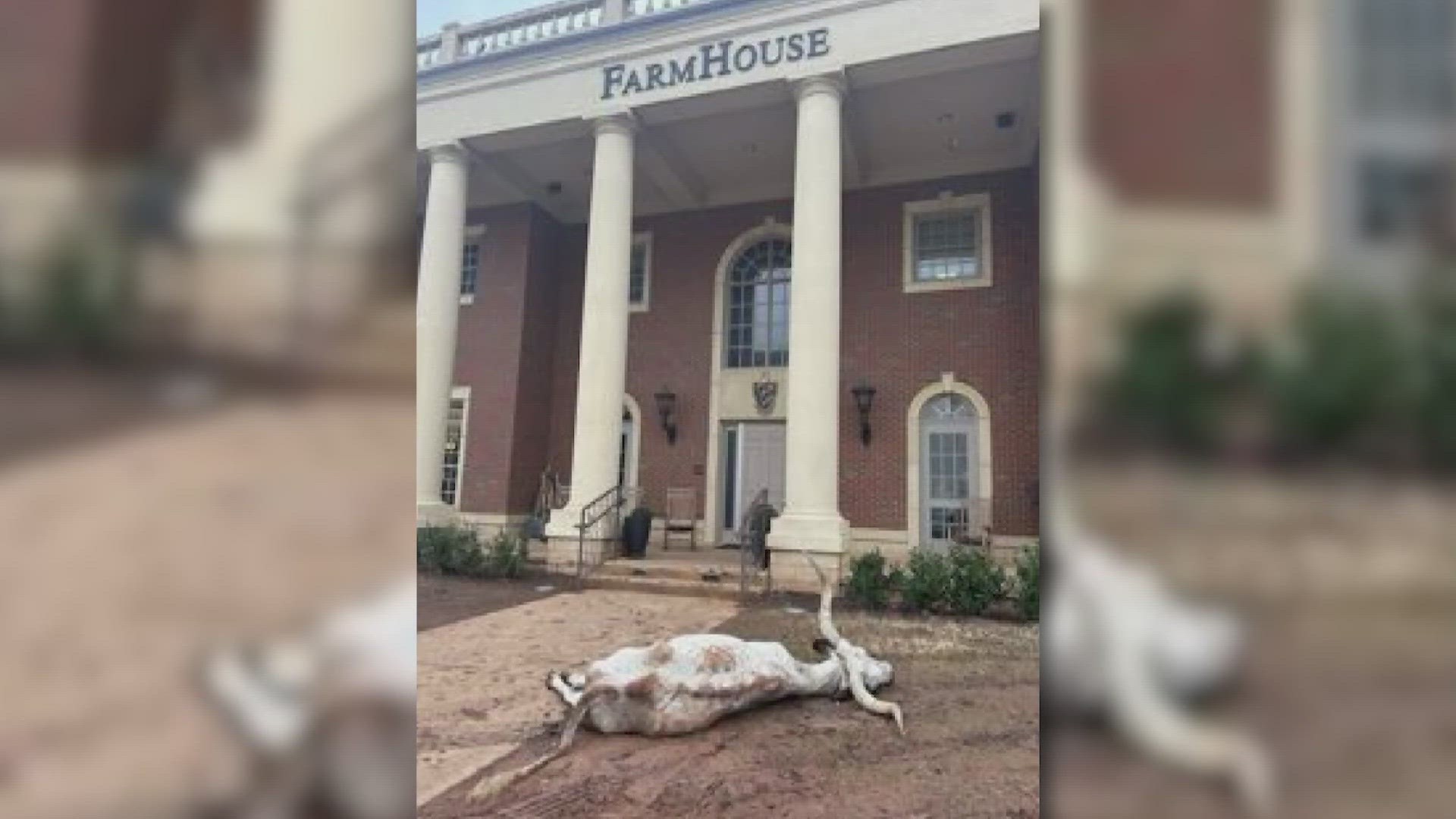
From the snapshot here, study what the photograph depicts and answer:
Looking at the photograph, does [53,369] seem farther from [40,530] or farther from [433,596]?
[433,596]

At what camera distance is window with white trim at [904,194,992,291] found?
12125 mm

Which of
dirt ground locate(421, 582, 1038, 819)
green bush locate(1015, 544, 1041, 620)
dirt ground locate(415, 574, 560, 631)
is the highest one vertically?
green bush locate(1015, 544, 1041, 620)

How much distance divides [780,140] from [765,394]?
150 inches

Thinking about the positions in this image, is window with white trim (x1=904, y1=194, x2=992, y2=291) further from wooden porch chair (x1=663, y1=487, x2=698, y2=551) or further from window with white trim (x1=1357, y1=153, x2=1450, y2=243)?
window with white trim (x1=1357, y1=153, x2=1450, y2=243)

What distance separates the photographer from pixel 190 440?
53 centimetres

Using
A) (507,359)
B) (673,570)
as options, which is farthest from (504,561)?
(507,359)

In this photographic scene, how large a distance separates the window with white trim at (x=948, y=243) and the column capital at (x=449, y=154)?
6534 mm

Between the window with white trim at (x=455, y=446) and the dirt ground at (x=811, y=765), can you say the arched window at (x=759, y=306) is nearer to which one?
the window with white trim at (x=455, y=446)

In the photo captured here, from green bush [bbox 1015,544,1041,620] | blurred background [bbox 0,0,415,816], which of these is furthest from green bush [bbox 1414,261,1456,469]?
green bush [bbox 1015,544,1041,620]

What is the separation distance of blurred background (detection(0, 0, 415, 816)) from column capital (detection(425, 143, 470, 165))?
38.2 ft

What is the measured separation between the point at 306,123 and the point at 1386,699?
28.3 inches

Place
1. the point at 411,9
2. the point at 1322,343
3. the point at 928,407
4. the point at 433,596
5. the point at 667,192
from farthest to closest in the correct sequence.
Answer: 1. the point at 667,192
2. the point at 928,407
3. the point at 433,596
4. the point at 411,9
5. the point at 1322,343

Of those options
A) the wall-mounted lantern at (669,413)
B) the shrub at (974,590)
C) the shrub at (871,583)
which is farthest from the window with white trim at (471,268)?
the shrub at (974,590)

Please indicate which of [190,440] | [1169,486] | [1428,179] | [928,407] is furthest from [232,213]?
[928,407]
